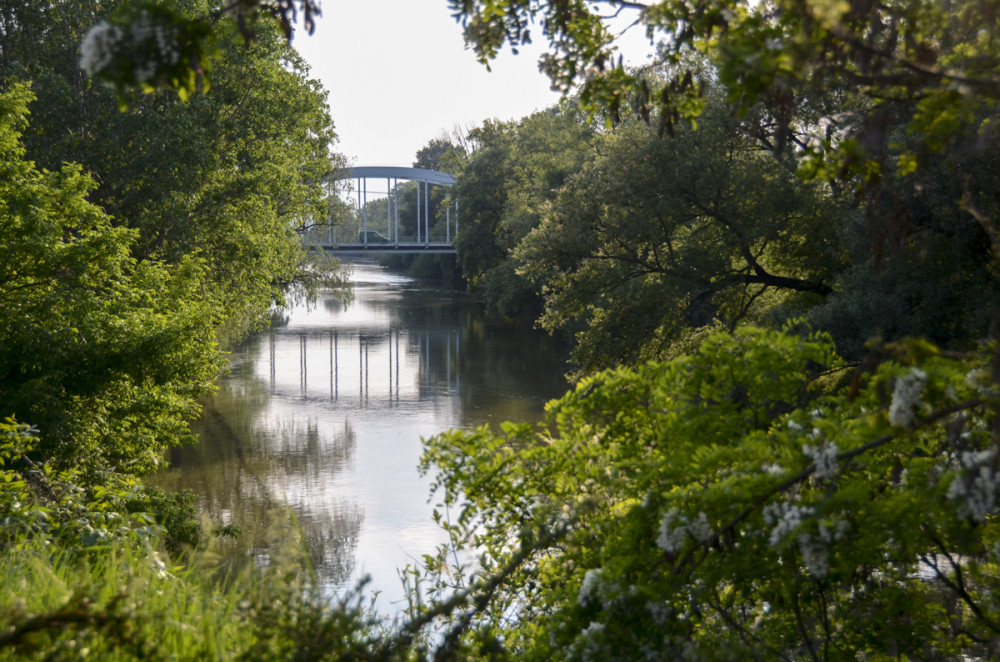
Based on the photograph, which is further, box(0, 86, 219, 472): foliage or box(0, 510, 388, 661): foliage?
box(0, 86, 219, 472): foliage

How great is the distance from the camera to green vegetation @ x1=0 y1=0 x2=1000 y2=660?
2.88 meters

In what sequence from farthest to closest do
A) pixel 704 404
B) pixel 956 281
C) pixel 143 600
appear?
pixel 956 281
pixel 704 404
pixel 143 600

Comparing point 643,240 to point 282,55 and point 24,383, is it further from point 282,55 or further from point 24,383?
point 282,55

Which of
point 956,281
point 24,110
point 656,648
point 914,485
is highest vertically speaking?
point 24,110

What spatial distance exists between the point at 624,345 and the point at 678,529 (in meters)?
11.9

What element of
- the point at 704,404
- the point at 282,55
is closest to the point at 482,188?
the point at 282,55

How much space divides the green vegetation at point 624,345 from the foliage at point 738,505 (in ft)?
0.07

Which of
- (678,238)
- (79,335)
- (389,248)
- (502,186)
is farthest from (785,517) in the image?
(389,248)

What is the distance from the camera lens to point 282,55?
20875 millimetres

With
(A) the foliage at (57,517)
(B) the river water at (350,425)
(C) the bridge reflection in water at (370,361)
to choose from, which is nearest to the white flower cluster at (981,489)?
(B) the river water at (350,425)

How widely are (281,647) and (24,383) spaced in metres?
7.71

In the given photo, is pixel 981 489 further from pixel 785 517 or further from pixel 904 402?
pixel 785 517

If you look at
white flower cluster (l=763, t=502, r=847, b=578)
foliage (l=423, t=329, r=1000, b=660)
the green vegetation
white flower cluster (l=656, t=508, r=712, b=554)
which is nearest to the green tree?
the green vegetation

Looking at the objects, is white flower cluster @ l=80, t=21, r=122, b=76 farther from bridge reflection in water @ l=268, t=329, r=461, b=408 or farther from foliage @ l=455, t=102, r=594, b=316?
foliage @ l=455, t=102, r=594, b=316
